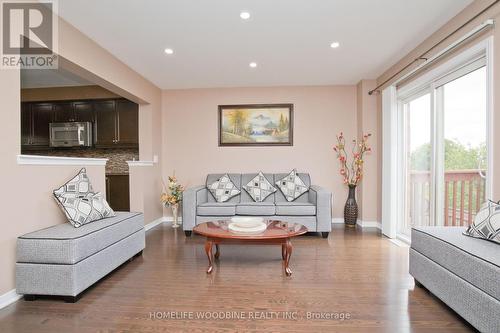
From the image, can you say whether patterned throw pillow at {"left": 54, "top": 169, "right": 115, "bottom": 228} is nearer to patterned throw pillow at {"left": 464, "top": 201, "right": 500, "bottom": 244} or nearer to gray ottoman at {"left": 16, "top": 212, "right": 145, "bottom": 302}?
gray ottoman at {"left": 16, "top": 212, "right": 145, "bottom": 302}

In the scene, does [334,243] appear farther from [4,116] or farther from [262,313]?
[4,116]

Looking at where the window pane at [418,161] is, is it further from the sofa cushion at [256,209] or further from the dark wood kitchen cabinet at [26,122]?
the dark wood kitchen cabinet at [26,122]

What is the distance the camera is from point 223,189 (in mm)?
4336

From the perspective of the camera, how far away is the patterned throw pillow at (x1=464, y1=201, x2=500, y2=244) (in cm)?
177

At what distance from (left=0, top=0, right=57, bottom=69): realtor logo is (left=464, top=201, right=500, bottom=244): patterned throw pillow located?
12.3ft

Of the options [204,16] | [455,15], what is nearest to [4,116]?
[204,16]

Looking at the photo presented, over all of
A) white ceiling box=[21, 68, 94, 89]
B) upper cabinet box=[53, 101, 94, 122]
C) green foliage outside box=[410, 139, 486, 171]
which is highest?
white ceiling box=[21, 68, 94, 89]

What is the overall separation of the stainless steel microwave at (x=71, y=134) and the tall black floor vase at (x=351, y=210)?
15.4 ft

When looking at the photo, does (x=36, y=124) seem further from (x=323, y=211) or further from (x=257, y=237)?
(x=323, y=211)

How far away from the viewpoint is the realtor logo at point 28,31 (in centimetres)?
205

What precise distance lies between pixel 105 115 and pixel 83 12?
2547mm

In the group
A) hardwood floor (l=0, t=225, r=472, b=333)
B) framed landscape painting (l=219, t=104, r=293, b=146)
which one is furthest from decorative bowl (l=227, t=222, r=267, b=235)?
framed landscape painting (l=219, t=104, r=293, b=146)

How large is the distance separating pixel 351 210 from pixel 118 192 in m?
4.10

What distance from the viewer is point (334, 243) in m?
3.53
